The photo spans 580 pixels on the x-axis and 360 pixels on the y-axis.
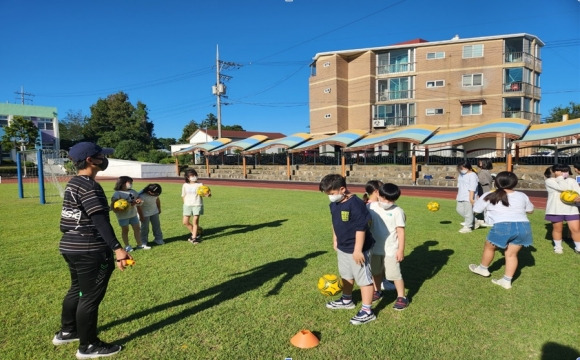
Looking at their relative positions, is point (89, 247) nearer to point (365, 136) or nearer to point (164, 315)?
point (164, 315)

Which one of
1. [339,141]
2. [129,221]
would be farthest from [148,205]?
[339,141]

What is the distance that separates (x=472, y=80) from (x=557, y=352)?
39.3 meters

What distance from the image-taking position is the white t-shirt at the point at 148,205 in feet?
23.9

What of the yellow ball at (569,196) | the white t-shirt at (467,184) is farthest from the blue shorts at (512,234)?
the white t-shirt at (467,184)

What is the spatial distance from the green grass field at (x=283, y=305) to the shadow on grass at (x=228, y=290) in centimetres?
2

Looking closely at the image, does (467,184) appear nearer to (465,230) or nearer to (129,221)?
(465,230)

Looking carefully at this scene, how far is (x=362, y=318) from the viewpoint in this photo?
389 cm

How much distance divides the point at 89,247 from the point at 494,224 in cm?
493

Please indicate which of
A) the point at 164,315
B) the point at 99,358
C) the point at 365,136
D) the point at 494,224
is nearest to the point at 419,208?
the point at 494,224

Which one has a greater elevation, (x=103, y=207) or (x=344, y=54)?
(x=344, y=54)

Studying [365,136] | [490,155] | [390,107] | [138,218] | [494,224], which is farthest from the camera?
[390,107]

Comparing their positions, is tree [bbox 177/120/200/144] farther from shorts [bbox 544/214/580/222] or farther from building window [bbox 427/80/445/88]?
shorts [bbox 544/214/580/222]

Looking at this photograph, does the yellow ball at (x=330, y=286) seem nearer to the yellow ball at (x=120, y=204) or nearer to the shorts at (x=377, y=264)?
the shorts at (x=377, y=264)

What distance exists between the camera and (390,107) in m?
40.7
